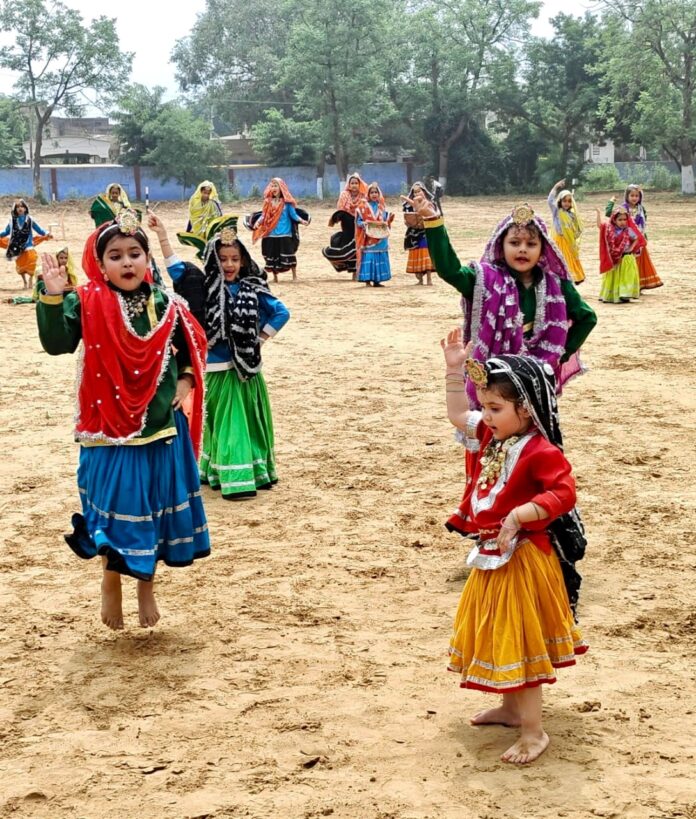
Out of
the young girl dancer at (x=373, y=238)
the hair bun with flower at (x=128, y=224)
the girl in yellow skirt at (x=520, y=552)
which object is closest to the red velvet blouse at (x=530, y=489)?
the girl in yellow skirt at (x=520, y=552)

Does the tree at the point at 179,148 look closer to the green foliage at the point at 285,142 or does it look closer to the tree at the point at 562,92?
A: the green foliage at the point at 285,142

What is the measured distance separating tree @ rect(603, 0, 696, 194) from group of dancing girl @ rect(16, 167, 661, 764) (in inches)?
1433

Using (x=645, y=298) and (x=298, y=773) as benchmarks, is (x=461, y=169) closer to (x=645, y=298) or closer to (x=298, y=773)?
(x=645, y=298)

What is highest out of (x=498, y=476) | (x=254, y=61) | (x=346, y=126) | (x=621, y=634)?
(x=254, y=61)

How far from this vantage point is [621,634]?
4.95m

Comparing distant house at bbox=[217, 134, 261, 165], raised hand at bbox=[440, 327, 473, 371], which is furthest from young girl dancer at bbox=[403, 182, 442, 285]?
distant house at bbox=[217, 134, 261, 165]

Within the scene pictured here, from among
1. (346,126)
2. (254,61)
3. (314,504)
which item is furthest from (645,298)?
(254,61)

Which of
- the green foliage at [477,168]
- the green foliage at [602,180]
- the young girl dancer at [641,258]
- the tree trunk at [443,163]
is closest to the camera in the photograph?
the young girl dancer at [641,258]

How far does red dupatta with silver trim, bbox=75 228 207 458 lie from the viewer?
4.72 meters

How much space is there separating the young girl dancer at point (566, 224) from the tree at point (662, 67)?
2561 centimetres

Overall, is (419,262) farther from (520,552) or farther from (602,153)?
(602,153)

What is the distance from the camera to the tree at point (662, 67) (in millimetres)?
40156

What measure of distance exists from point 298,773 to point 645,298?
527 inches

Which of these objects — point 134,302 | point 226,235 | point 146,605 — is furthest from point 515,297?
point 226,235
